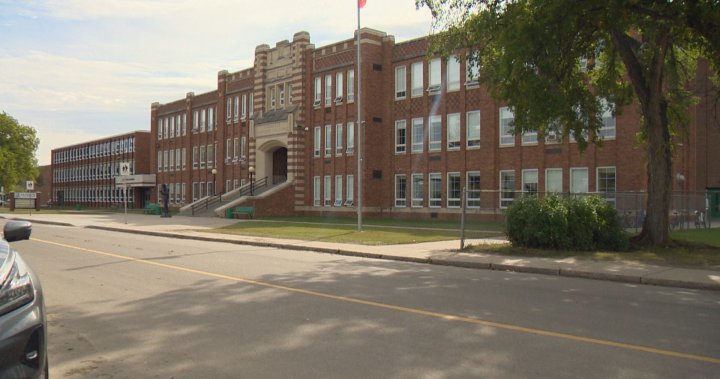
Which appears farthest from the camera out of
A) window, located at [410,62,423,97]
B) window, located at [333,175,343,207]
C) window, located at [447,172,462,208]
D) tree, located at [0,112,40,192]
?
tree, located at [0,112,40,192]

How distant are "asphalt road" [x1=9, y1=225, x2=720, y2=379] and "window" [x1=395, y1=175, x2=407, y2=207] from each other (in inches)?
1059

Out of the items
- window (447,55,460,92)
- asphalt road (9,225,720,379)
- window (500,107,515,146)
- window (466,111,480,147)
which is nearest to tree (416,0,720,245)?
asphalt road (9,225,720,379)

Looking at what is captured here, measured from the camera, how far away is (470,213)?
35.1m

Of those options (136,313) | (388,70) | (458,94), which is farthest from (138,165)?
(136,313)

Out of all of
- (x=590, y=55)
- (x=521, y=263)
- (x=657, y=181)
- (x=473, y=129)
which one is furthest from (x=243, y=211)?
(x=521, y=263)

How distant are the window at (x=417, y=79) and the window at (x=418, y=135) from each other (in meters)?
1.70

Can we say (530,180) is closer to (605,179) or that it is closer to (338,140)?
(605,179)

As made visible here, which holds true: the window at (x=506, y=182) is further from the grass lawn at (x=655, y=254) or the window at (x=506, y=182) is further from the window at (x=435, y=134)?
the grass lawn at (x=655, y=254)

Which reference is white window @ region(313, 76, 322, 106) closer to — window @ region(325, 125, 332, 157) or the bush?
window @ region(325, 125, 332, 157)

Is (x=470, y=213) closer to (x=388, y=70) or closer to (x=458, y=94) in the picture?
(x=458, y=94)

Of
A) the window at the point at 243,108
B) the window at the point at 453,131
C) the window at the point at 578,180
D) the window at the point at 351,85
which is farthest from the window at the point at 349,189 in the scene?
the window at the point at 578,180

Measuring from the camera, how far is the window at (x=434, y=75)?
3734 cm

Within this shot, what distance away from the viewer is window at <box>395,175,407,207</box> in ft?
130

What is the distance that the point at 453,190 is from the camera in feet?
121
